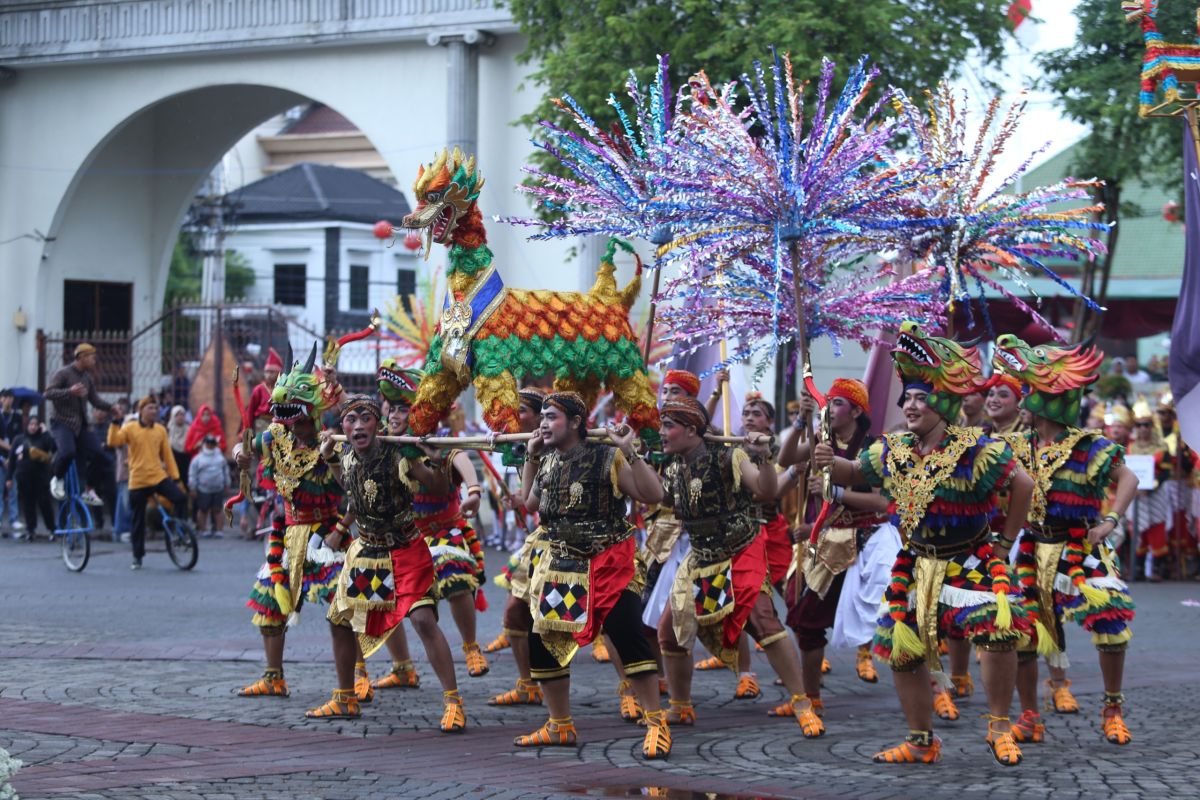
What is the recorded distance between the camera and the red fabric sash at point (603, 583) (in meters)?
7.97

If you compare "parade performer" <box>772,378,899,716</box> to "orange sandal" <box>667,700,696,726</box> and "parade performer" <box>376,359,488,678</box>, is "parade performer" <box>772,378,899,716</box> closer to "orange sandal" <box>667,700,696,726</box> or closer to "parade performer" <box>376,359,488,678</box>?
"orange sandal" <box>667,700,696,726</box>

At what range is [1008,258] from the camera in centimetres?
968

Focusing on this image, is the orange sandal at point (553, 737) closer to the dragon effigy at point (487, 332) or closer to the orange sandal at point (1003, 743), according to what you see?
the dragon effigy at point (487, 332)

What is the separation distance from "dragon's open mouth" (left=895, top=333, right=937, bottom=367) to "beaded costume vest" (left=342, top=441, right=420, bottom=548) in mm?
2830

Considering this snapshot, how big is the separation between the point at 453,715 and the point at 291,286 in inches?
1578

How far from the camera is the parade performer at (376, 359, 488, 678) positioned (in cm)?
988

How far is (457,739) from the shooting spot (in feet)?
27.5

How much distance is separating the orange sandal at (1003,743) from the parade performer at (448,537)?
11.3 ft

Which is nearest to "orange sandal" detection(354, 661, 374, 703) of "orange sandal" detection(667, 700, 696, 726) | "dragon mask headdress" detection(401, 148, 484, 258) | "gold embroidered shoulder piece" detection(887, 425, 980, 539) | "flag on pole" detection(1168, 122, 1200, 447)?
"orange sandal" detection(667, 700, 696, 726)

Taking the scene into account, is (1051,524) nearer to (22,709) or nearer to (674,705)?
(674,705)

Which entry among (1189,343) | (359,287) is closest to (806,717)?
(1189,343)

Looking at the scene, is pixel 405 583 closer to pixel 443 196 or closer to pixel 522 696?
pixel 522 696

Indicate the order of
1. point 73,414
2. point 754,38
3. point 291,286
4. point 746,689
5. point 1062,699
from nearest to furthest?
1. point 1062,699
2. point 746,689
3. point 754,38
4. point 73,414
5. point 291,286

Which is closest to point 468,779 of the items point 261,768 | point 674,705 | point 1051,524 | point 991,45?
point 261,768
